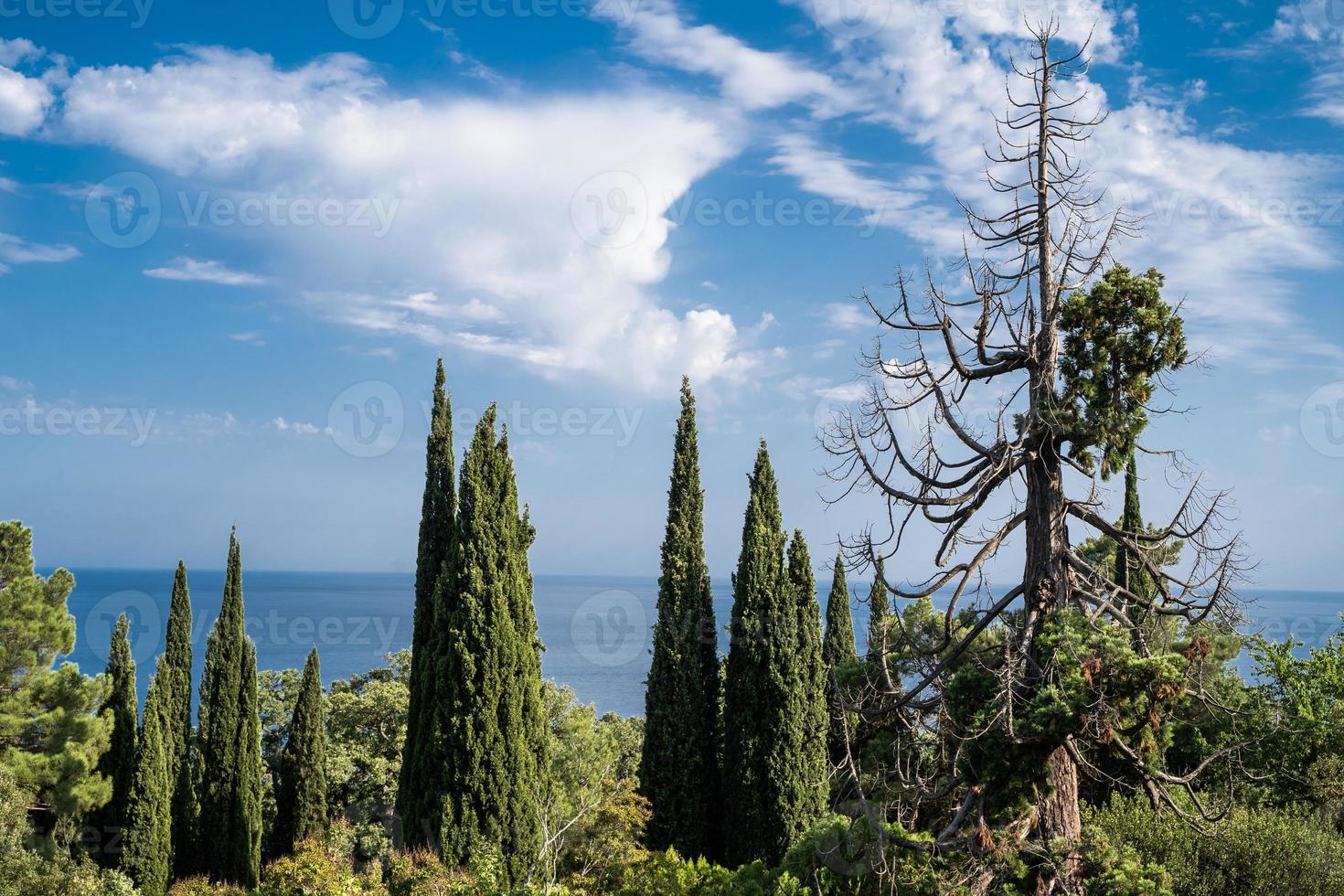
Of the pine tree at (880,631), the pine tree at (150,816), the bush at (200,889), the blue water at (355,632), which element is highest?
the pine tree at (880,631)

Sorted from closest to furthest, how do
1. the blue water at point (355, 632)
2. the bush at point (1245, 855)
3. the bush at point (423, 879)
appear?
the bush at point (1245, 855)
the bush at point (423, 879)
the blue water at point (355, 632)

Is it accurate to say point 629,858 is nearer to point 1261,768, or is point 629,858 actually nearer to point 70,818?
point 1261,768

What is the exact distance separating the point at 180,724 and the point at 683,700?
11.8 metres

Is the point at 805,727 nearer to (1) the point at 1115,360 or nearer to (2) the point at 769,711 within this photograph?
(2) the point at 769,711

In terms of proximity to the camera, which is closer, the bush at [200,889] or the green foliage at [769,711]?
the green foliage at [769,711]

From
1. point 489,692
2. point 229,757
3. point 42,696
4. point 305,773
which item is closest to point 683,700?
point 489,692

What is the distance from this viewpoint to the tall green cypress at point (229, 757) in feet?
64.3

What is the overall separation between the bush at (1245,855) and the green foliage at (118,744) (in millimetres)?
18180

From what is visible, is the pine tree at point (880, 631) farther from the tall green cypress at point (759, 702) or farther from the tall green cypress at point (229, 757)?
the tall green cypress at point (229, 757)

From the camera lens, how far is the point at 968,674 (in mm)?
6184

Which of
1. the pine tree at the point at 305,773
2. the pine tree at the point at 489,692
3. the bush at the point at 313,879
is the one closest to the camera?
the bush at the point at 313,879

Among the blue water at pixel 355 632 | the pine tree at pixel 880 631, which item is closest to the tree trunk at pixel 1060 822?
the pine tree at pixel 880 631

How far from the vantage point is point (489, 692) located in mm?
14781

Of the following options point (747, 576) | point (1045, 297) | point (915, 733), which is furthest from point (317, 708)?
point (1045, 297)
